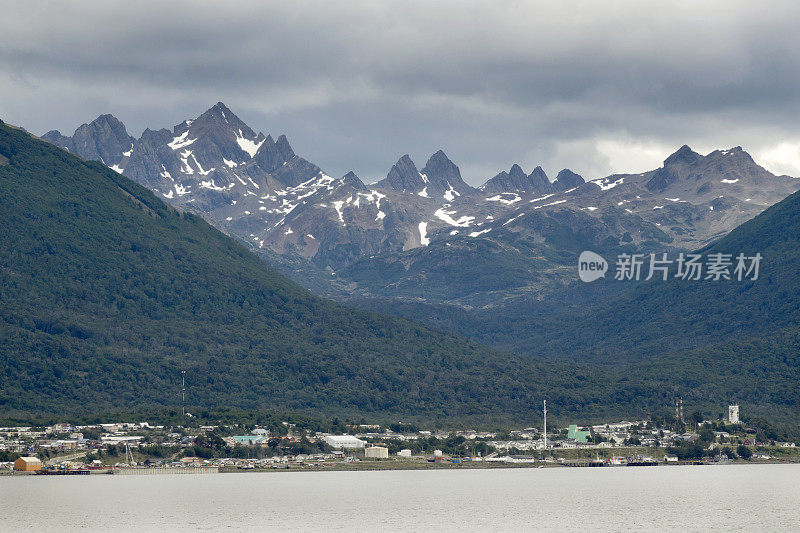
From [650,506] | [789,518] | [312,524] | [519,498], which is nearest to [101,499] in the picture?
[312,524]

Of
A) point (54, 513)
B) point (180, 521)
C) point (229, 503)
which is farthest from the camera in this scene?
point (229, 503)

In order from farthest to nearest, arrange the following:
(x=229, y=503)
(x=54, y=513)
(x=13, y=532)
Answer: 1. (x=229, y=503)
2. (x=54, y=513)
3. (x=13, y=532)

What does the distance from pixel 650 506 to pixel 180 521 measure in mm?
67912

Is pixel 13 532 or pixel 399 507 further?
pixel 399 507

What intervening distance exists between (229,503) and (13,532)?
42073 millimetres

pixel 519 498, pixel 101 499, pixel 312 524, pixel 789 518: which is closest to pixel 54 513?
pixel 101 499

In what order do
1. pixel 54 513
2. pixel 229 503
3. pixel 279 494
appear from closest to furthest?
1. pixel 54 513
2. pixel 229 503
3. pixel 279 494

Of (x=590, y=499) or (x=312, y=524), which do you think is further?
(x=590, y=499)

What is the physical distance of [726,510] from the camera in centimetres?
16462

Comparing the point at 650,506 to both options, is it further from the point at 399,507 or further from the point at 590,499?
the point at 399,507

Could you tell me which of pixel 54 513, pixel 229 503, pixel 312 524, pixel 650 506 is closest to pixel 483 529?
pixel 312 524

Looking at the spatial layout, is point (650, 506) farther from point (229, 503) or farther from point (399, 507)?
point (229, 503)

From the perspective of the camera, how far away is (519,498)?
18462 centimetres

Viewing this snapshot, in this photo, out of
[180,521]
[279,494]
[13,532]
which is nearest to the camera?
[13,532]
